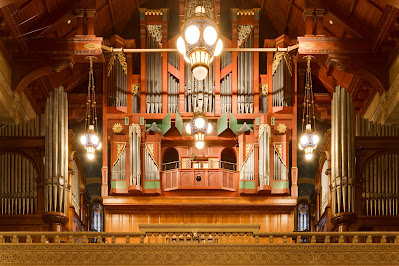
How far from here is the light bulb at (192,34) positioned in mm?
17516

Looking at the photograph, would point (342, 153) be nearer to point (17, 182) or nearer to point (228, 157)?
point (228, 157)

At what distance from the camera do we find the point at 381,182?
73.0 feet

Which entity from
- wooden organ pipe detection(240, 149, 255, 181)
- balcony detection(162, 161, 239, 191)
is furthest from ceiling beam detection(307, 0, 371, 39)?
balcony detection(162, 161, 239, 191)

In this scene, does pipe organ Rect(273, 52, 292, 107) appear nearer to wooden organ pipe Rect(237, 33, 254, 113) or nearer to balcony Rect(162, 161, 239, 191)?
wooden organ pipe Rect(237, 33, 254, 113)

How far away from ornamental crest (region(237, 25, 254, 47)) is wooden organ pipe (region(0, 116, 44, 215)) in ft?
20.7

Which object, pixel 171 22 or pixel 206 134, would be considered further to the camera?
pixel 171 22

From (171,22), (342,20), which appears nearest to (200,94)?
(171,22)

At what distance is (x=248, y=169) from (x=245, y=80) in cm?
255

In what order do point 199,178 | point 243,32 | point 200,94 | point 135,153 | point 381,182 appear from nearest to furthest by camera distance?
point 381,182 → point 199,178 → point 135,153 → point 200,94 → point 243,32

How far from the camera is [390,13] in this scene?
2105 centimetres

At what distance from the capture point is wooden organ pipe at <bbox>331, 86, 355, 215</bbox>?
2202 cm

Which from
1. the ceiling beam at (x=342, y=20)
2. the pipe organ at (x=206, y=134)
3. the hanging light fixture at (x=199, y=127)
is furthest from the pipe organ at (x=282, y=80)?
the hanging light fixture at (x=199, y=127)

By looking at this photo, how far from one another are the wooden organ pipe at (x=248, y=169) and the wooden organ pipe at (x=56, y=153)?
4.52m

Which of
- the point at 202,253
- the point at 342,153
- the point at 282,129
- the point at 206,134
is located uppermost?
the point at 282,129
